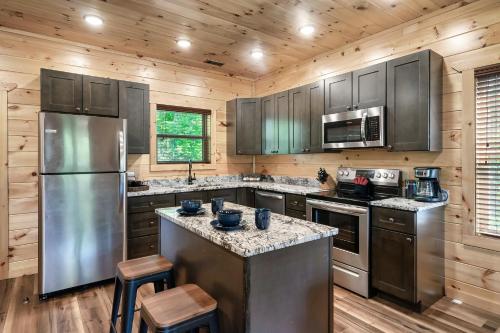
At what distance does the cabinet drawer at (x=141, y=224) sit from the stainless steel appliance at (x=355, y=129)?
2.23m

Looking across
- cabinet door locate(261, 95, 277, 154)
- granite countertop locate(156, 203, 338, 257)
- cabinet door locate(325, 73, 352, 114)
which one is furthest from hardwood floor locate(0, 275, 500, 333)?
cabinet door locate(261, 95, 277, 154)

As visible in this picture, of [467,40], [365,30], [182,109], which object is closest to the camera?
[467,40]

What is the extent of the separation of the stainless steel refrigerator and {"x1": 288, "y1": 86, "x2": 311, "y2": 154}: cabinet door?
6.97ft

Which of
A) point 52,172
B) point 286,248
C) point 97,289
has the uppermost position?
point 52,172

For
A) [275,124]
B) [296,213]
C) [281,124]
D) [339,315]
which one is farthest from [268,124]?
[339,315]

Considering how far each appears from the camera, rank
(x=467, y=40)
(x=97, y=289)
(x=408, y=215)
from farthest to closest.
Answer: (x=97, y=289)
(x=467, y=40)
(x=408, y=215)

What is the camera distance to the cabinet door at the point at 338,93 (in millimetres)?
3312

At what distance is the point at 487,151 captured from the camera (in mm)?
2592

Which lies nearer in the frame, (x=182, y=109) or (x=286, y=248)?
(x=286, y=248)

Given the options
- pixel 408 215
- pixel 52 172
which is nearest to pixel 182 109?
pixel 52 172

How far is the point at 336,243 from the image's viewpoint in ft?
10.1

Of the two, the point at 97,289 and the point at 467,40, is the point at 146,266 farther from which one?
the point at 467,40

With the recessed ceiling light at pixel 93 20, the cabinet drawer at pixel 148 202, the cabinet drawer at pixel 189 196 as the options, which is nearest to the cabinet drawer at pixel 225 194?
the cabinet drawer at pixel 189 196

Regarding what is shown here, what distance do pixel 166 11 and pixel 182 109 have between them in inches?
70.1
